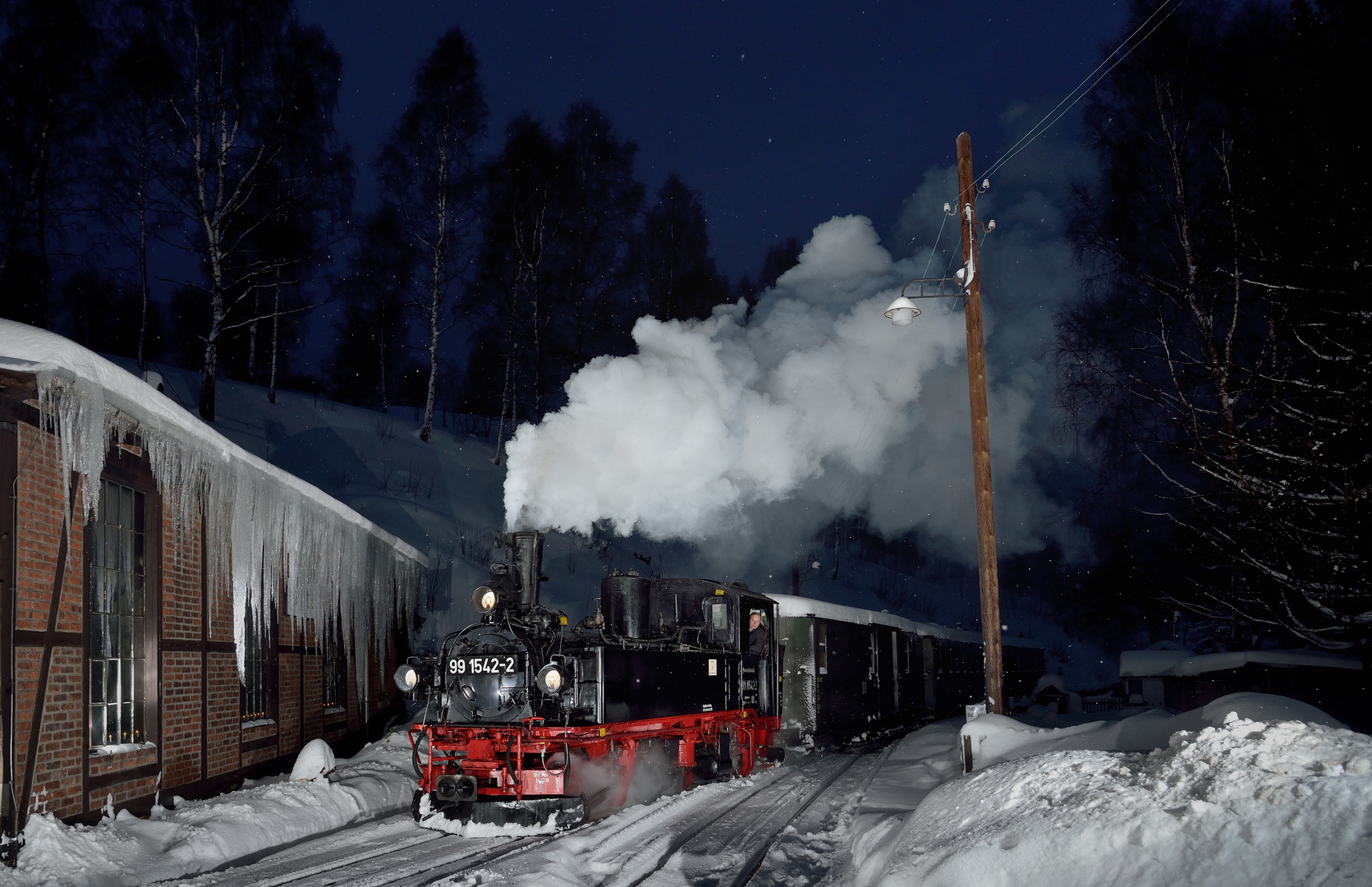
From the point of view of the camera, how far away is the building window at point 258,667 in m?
9.78

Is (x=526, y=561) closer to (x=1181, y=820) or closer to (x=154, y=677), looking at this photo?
(x=154, y=677)

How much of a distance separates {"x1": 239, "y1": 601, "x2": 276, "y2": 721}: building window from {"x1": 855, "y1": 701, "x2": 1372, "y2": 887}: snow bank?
7.02 metres

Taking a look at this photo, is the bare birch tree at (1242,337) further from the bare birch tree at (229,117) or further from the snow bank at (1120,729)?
the bare birch tree at (229,117)

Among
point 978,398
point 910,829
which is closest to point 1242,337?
point 978,398

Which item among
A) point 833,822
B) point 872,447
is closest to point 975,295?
point 833,822

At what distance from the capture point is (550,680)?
739cm

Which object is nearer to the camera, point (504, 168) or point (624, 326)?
point (504, 168)

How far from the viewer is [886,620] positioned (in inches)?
676

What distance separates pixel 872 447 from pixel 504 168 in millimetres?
11501

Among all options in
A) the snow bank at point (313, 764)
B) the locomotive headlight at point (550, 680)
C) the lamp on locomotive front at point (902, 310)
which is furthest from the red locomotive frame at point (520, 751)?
the lamp on locomotive front at point (902, 310)

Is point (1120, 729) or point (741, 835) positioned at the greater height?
point (1120, 729)

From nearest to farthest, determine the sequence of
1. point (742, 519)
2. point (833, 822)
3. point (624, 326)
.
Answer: point (833, 822)
point (624, 326)
point (742, 519)

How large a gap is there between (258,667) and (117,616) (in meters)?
2.84

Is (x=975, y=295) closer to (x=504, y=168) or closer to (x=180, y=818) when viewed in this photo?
(x=180, y=818)
